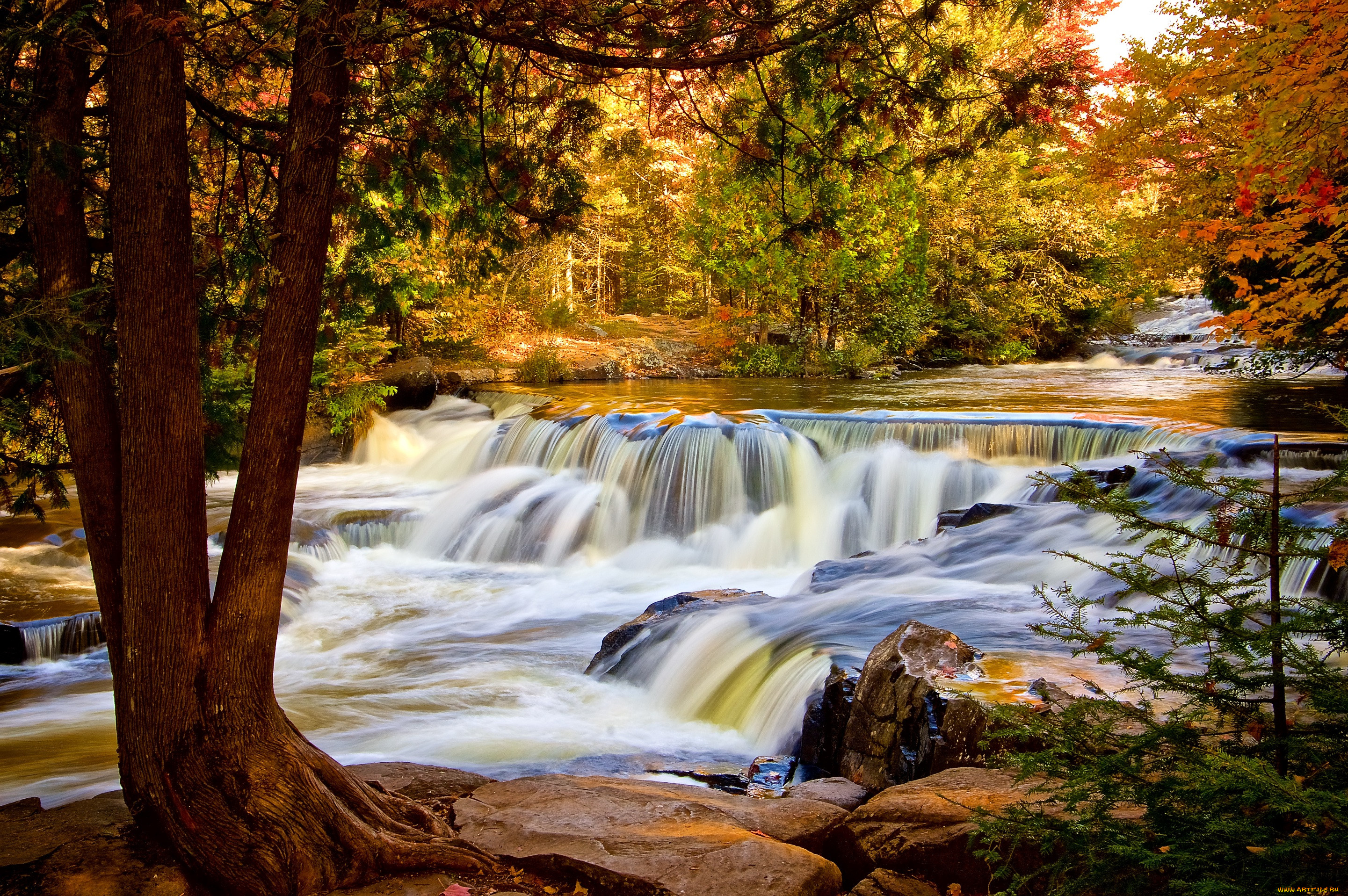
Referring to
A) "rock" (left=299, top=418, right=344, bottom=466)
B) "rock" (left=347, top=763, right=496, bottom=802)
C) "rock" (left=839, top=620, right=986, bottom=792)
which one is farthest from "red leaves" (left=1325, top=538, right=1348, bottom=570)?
"rock" (left=299, top=418, right=344, bottom=466)

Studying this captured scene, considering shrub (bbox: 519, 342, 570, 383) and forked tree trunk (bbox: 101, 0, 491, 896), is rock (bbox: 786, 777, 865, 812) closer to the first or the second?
forked tree trunk (bbox: 101, 0, 491, 896)

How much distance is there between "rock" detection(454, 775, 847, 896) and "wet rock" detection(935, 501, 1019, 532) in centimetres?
577

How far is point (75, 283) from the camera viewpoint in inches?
139

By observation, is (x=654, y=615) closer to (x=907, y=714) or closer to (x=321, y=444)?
(x=907, y=714)

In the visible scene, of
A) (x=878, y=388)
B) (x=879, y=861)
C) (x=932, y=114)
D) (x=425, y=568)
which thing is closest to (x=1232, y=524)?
(x=879, y=861)

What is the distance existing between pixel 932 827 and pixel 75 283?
4028 millimetres

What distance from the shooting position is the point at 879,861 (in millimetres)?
3902

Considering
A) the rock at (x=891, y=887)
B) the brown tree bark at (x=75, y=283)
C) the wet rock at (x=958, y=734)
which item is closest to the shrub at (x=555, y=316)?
the wet rock at (x=958, y=734)

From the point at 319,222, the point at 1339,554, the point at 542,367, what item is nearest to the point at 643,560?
the point at 319,222

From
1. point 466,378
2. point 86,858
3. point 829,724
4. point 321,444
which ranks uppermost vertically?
point 466,378

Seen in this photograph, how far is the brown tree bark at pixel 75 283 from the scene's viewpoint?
3385mm

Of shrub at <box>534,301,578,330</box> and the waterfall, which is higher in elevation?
shrub at <box>534,301,578,330</box>

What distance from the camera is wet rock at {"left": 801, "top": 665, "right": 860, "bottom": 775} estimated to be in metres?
5.56

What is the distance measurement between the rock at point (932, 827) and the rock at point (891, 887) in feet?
0.08
